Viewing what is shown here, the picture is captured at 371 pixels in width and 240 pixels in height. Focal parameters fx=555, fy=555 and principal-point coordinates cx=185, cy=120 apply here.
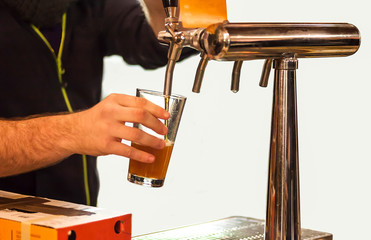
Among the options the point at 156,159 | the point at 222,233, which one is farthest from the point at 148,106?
the point at 222,233

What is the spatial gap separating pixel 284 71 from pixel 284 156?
5.7 inches

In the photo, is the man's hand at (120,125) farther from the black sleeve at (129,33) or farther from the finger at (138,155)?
the black sleeve at (129,33)

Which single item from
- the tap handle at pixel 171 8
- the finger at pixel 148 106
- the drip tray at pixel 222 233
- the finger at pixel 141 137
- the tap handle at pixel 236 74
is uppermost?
the tap handle at pixel 171 8

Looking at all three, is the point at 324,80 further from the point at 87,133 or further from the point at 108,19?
the point at 87,133

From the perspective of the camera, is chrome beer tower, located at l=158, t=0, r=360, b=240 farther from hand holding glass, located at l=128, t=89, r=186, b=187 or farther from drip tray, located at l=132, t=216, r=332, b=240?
drip tray, located at l=132, t=216, r=332, b=240

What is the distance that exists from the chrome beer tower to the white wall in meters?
1.73

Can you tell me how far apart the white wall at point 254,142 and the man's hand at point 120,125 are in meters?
1.79

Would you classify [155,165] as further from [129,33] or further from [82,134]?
[129,33]

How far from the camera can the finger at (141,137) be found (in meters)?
1.03

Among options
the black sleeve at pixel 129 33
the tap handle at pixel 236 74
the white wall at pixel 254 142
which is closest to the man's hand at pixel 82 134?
the tap handle at pixel 236 74

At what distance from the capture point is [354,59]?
2.61 m

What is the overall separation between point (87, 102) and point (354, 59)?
4.44ft

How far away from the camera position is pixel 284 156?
945 millimetres

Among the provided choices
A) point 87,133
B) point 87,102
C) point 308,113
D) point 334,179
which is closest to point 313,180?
point 334,179
